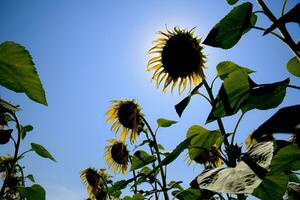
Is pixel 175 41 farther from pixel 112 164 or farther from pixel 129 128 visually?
pixel 112 164

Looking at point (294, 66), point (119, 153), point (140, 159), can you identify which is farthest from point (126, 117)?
point (294, 66)

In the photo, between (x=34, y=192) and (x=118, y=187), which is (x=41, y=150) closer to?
(x=34, y=192)

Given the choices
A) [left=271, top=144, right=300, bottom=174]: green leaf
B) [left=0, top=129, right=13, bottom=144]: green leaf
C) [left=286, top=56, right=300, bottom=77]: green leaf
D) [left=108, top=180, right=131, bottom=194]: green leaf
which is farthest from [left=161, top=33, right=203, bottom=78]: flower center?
[left=271, top=144, right=300, bottom=174]: green leaf

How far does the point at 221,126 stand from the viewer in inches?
74.0

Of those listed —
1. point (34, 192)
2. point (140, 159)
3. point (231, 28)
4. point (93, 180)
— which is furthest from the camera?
point (93, 180)

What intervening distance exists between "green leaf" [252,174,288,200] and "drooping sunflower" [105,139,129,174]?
18.7 feet

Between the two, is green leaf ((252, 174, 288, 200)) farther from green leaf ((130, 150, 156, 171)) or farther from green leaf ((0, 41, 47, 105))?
green leaf ((130, 150, 156, 171))

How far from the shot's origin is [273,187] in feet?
3.13

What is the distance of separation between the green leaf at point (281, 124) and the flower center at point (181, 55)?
100 inches

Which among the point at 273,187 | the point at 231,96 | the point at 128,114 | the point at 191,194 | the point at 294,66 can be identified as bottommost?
the point at 273,187

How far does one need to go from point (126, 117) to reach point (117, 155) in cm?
160

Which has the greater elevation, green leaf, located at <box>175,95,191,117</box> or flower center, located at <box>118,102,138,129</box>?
flower center, located at <box>118,102,138,129</box>

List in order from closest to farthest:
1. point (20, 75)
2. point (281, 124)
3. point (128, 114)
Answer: point (20, 75), point (281, 124), point (128, 114)

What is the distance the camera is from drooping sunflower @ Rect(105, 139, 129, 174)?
661 centimetres
